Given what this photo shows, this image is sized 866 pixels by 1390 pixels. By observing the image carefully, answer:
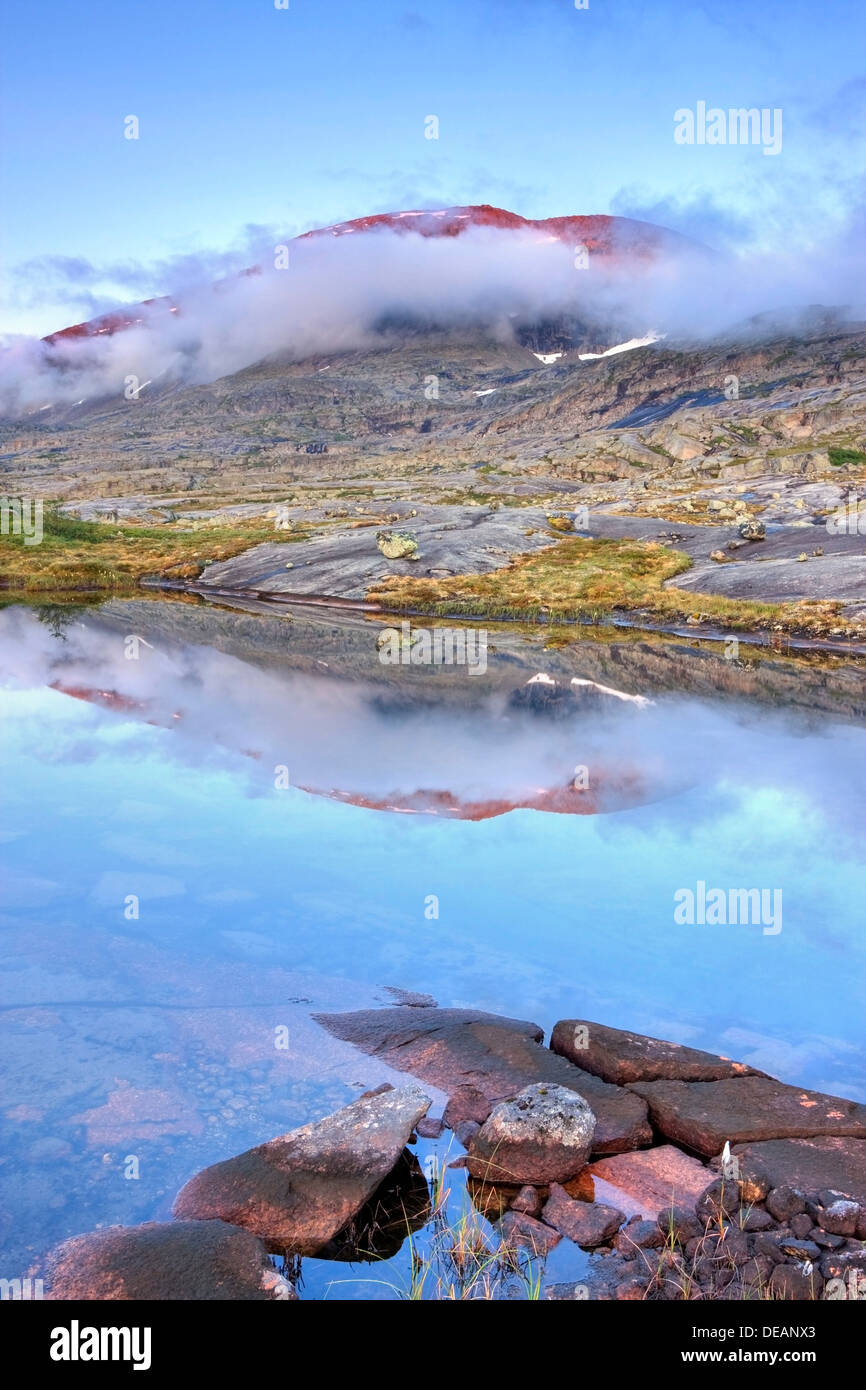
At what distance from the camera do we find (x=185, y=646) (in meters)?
46.7

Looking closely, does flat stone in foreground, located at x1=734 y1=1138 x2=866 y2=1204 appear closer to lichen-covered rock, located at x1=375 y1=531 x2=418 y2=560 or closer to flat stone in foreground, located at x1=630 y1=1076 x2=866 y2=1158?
flat stone in foreground, located at x1=630 y1=1076 x2=866 y2=1158

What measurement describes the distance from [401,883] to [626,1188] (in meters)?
8.88

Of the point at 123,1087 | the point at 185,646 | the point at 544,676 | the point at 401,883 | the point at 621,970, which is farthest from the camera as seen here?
the point at 185,646

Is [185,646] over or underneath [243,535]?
underneath

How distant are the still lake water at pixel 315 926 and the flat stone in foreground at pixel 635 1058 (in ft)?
3.10

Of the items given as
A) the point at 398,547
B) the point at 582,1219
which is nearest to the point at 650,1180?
the point at 582,1219

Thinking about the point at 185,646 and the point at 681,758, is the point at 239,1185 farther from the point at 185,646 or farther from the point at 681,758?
the point at 185,646

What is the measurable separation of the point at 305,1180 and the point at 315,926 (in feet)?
22.6

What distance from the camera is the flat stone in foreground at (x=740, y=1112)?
32.4ft
